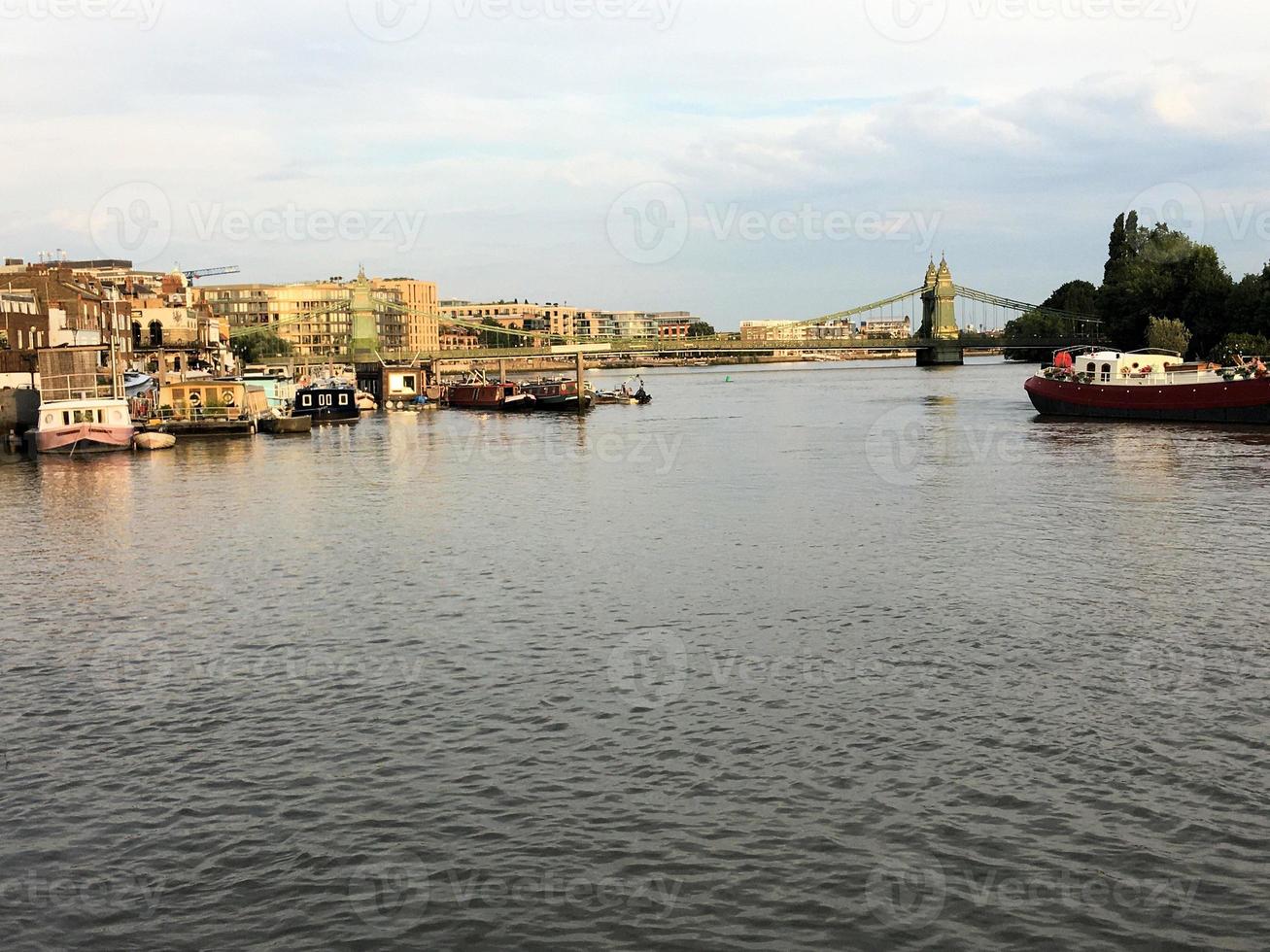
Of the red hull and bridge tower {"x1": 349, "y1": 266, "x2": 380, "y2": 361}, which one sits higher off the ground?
bridge tower {"x1": 349, "y1": 266, "x2": 380, "y2": 361}

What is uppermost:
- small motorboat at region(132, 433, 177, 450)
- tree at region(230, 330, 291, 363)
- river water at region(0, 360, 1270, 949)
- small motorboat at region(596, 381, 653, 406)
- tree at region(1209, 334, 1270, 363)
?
tree at region(230, 330, 291, 363)

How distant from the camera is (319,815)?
13156mm

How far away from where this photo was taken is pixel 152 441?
2480 inches

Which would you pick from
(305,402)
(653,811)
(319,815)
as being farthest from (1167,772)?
(305,402)

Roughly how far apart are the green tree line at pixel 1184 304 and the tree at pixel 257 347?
103 meters

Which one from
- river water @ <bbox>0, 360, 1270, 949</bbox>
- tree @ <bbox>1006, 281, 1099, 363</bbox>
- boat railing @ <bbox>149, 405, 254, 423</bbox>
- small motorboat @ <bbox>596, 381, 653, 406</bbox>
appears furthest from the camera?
tree @ <bbox>1006, 281, 1099, 363</bbox>

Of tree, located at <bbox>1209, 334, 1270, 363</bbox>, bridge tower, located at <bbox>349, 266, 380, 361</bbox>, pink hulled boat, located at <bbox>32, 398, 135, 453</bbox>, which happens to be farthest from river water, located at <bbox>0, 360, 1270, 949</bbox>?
bridge tower, located at <bbox>349, 266, 380, 361</bbox>

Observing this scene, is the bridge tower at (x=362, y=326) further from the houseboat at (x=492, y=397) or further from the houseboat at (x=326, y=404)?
the houseboat at (x=326, y=404)

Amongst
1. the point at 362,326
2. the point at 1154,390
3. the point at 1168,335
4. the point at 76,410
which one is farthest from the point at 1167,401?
the point at 362,326

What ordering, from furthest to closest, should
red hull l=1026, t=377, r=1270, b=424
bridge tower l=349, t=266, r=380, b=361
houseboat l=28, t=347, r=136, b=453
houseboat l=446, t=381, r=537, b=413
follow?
bridge tower l=349, t=266, r=380, b=361 < houseboat l=446, t=381, r=537, b=413 < red hull l=1026, t=377, r=1270, b=424 < houseboat l=28, t=347, r=136, b=453

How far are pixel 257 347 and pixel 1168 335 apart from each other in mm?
118946

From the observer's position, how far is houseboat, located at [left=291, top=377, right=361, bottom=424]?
88750 mm

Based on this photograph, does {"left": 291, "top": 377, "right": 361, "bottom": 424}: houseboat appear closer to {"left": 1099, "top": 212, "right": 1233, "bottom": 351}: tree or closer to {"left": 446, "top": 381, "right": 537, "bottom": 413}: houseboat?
{"left": 446, "top": 381, "right": 537, "bottom": 413}: houseboat

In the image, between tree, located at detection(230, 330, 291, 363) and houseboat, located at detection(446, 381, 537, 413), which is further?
tree, located at detection(230, 330, 291, 363)
